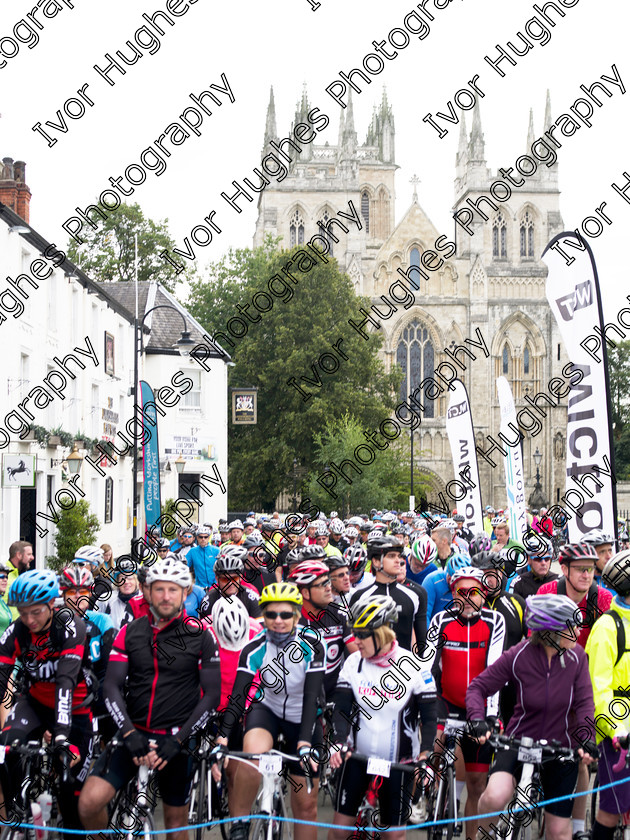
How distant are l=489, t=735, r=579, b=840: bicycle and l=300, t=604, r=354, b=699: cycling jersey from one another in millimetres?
1332

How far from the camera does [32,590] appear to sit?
19.4 feet

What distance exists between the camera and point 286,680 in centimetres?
600

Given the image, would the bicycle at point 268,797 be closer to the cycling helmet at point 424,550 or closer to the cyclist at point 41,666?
the cyclist at point 41,666

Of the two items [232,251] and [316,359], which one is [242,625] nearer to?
[316,359]

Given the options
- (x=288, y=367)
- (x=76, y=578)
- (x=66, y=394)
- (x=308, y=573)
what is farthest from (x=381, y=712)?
(x=288, y=367)

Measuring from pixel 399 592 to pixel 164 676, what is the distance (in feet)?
9.28

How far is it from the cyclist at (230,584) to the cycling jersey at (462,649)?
181cm

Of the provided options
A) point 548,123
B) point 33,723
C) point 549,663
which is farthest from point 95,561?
point 548,123

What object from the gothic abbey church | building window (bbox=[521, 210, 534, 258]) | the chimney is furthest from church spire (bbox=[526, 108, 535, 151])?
the chimney

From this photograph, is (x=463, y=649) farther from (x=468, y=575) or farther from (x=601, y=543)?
(x=601, y=543)

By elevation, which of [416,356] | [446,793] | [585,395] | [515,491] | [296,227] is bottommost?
[446,793]

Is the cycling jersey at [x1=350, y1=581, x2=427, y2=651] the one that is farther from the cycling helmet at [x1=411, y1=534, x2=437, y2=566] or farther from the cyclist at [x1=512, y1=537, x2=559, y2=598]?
the cycling helmet at [x1=411, y1=534, x2=437, y2=566]

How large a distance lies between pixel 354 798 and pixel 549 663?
130 cm

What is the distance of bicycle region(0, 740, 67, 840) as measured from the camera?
214 inches
